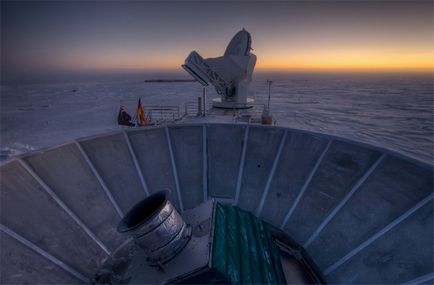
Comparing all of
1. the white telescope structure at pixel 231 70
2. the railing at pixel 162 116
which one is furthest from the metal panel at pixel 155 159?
the railing at pixel 162 116

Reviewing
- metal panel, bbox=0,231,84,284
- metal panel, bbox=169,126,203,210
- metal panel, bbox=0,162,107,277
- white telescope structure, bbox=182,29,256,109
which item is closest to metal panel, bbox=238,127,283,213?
metal panel, bbox=169,126,203,210

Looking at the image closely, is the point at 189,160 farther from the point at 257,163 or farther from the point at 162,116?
the point at 162,116

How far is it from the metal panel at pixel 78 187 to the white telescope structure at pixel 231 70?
11.8 m

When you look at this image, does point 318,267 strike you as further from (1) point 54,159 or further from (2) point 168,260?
Result: (1) point 54,159

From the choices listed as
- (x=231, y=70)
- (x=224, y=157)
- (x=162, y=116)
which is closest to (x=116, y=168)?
(x=224, y=157)

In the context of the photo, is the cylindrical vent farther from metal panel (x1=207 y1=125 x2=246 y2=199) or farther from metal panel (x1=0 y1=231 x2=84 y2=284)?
metal panel (x1=207 y1=125 x2=246 y2=199)

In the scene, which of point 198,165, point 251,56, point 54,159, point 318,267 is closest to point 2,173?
point 54,159

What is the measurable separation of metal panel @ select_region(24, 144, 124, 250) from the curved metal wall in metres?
0.03

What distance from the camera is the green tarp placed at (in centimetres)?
443

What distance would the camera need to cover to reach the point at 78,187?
734 cm

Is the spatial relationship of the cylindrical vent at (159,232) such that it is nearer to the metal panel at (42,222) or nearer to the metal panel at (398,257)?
the metal panel at (42,222)

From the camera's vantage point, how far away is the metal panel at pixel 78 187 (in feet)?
22.7

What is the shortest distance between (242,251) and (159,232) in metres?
2.04

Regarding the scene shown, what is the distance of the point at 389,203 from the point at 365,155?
1749 millimetres
